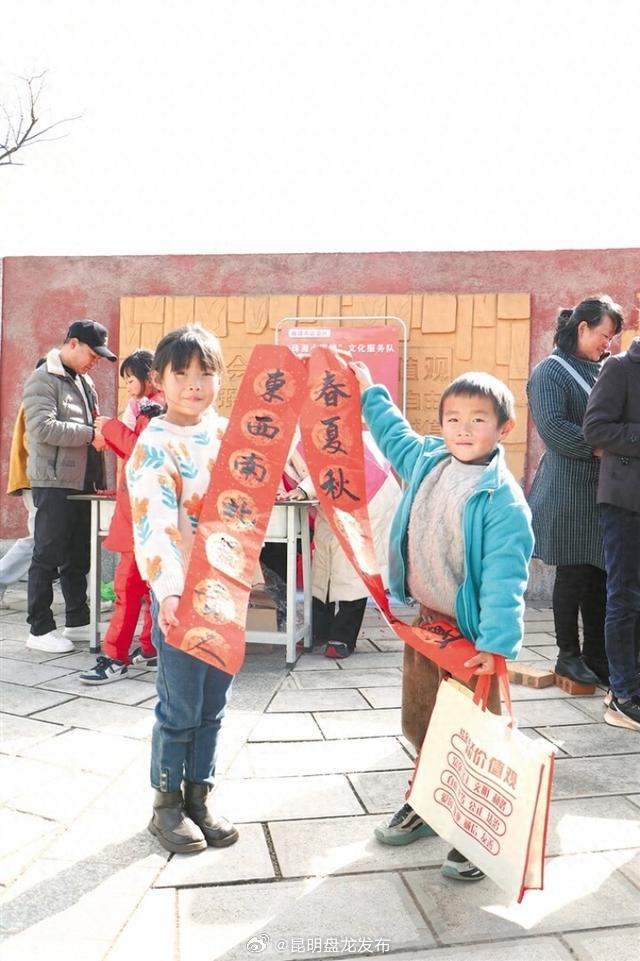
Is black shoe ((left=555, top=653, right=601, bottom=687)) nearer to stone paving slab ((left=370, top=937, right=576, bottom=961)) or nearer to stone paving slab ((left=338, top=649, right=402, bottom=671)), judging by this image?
stone paving slab ((left=338, top=649, right=402, bottom=671))

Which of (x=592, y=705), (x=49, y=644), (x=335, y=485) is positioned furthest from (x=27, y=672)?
(x=592, y=705)

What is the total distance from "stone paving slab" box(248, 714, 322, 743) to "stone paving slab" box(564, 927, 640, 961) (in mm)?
1556

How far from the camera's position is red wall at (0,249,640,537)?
675cm

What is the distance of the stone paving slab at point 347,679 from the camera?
13.7 feet

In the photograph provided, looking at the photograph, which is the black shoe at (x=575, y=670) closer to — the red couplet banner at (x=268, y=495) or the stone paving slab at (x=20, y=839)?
the red couplet banner at (x=268, y=495)

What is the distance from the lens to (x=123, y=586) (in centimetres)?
431

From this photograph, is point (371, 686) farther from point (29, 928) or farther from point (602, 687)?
point (29, 928)

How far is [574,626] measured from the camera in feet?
13.2

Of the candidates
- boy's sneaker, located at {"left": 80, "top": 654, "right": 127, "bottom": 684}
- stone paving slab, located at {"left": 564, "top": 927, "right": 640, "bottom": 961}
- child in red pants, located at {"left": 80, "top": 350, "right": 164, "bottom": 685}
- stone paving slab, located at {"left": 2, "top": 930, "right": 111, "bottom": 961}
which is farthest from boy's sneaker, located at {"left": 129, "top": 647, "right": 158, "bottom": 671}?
stone paving slab, located at {"left": 564, "top": 927, "right": 640, "bottom": 961}

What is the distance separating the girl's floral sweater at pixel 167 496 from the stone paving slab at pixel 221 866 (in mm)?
747

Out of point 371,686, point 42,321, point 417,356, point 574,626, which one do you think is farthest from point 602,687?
point 42,321

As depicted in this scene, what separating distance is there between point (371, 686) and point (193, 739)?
189 centimetres

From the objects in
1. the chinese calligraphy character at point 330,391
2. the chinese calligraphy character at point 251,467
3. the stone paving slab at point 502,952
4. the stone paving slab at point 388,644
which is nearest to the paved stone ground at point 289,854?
the stone paving slab at point 502,952

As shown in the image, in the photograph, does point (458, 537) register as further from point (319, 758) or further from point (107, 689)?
point (107, 689)
